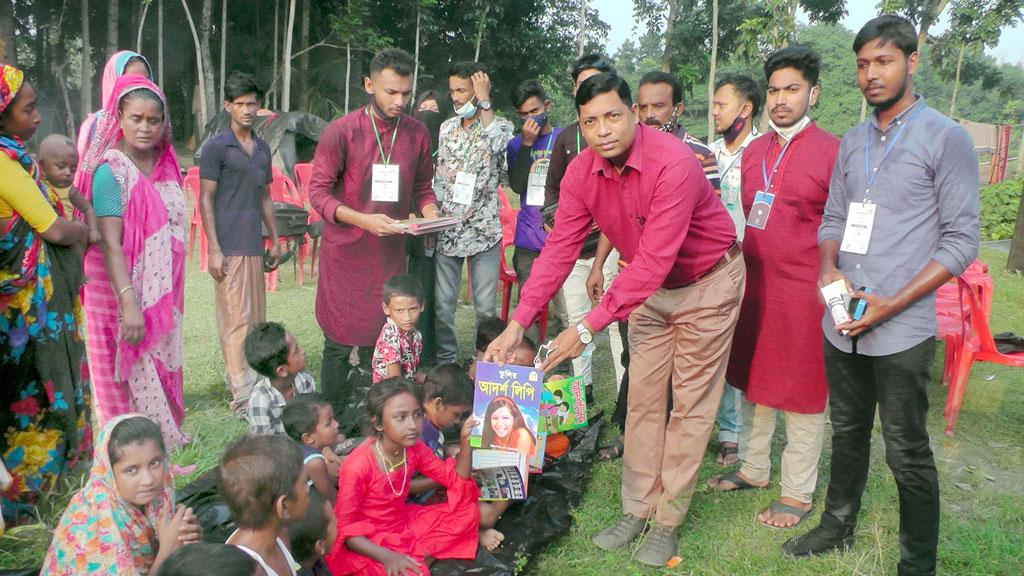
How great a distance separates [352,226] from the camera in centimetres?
399

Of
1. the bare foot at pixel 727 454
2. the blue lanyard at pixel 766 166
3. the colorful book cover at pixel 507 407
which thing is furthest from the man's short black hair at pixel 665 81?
the colorful book cover at pixel 507 407

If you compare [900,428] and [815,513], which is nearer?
[900,428]

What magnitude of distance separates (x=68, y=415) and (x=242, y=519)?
5.16ft

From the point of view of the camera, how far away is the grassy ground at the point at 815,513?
2.92 meters

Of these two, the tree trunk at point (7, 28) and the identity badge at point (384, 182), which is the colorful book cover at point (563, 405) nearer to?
the identity badge at point (384, 182)

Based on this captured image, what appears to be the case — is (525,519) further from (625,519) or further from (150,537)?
(150,537)

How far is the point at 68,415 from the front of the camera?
311 centimetres

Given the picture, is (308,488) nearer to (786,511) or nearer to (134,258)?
(134,258)

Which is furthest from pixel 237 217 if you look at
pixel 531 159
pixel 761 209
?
pixel 761 209

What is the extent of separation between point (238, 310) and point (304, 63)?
768 inches

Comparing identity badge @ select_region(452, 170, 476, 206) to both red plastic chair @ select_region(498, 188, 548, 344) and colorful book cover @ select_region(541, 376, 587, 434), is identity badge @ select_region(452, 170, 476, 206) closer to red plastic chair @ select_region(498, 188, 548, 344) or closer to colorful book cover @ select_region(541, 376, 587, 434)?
red plastic chair @ select_region(498, 188, 548, 344)

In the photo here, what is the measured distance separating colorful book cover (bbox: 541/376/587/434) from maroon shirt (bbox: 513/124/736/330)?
2.56 feet

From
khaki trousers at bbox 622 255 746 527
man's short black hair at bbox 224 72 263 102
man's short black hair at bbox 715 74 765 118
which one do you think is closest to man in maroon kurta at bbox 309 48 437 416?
man's short black hair at bbox 224 72 263 102

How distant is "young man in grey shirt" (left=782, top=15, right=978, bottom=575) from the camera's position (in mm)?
2408
